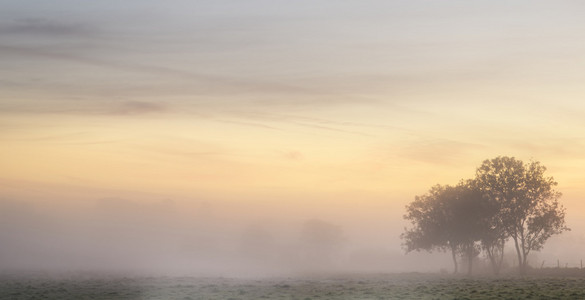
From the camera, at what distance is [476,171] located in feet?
391

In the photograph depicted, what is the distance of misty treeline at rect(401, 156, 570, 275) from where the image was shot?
113m

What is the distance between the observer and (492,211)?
118m

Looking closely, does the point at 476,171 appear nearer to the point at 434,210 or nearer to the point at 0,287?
the point at 434,210

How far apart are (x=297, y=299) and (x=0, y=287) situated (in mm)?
41597

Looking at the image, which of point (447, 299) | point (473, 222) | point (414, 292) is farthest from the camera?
point (473, 222)

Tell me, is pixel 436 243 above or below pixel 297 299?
above

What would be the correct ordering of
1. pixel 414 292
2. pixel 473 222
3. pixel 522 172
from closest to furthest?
pixel 414 292, pixel 522 172, pixel 473 222

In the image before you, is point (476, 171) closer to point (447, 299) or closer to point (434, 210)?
point (434, 210)

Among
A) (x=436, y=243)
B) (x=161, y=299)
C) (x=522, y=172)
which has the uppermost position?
(x=522, y=172)

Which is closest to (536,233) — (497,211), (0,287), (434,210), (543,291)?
(497,211)

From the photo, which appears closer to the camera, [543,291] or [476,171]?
[543,291]

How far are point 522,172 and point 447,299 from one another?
6500 centimetres

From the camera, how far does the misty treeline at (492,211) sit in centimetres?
11319

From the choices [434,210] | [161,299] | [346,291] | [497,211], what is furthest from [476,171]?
[161,299]
